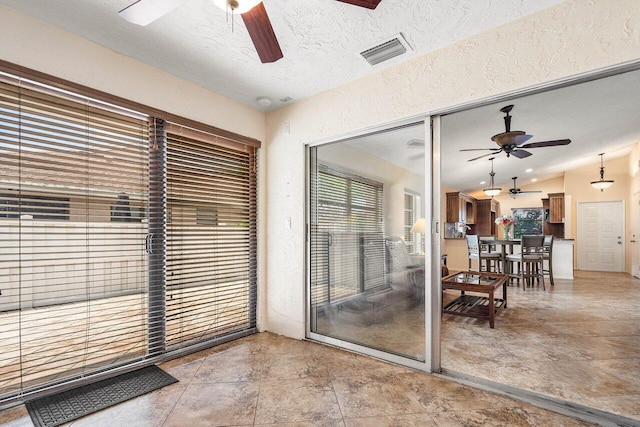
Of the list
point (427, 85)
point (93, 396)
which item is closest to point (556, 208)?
point (427, 85)

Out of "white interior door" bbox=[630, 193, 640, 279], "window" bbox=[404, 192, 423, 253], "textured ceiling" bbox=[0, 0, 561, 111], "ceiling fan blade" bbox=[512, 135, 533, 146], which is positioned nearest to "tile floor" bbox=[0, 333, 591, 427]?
"window" bbox=[404, 192, 423, 253]

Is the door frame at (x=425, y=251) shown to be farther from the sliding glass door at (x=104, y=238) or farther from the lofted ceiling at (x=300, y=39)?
the sliding glass door at (x=104, y=238)

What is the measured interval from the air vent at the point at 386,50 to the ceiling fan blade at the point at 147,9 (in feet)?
4.66

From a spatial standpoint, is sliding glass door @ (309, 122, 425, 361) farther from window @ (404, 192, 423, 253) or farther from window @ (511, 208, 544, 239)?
window @ (511, 208, 544, 239)

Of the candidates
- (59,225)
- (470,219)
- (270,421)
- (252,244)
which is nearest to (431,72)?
(252,244)

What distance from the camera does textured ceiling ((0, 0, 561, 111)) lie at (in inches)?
75.7

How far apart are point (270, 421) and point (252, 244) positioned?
1905mm

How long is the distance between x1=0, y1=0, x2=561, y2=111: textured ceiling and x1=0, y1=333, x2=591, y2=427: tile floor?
252 cm

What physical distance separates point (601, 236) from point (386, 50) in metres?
9.67

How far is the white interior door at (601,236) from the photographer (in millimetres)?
8234

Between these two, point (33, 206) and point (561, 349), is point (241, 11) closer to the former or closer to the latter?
point (33, 206)

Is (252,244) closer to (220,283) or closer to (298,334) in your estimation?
(220,283)

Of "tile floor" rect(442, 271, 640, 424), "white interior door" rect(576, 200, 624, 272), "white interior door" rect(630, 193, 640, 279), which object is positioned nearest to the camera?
"tile floor" rect(442, 271, 640, 424)

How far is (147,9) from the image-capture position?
1546 millimetres
